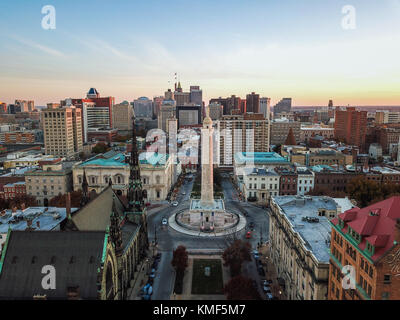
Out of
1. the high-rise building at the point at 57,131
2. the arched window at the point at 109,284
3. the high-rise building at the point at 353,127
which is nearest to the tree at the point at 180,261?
the arched window at the point at 109,284

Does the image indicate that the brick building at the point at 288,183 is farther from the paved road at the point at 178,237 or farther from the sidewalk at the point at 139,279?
the sidewalk at the point at 139,279

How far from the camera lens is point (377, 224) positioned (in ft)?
87.2

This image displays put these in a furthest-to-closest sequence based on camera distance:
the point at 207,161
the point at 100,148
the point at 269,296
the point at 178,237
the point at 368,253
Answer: the point at 100,148 → the point at 207,161 → the point at 178,237 → the point at 269,296 → the point at 368,253

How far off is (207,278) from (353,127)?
140m

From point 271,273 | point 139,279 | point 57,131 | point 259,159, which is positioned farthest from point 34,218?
point 57,131

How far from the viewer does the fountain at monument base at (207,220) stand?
2436 inches

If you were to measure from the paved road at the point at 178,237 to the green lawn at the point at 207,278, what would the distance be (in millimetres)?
3391

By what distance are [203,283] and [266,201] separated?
4287 centimetres

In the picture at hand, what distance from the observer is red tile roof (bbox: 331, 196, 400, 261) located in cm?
2395

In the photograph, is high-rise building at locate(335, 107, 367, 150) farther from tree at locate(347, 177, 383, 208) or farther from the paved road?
the paved road

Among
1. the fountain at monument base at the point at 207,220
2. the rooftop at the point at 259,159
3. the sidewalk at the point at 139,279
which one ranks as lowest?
the sidewalk at the point at 139,279

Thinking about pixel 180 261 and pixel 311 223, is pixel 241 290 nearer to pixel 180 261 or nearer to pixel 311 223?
pixel 180 261
